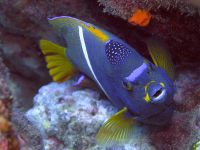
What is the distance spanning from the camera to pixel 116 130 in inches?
84.7

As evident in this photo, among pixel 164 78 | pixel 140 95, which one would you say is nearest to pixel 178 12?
pixel 164 78

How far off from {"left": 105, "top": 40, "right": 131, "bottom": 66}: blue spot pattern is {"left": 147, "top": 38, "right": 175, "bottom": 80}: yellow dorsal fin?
1.75ft

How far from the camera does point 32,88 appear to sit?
191 inches

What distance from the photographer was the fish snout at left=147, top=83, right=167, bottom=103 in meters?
1.62

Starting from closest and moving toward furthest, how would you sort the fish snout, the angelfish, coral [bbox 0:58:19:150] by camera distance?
1. coral [bbox 0:58:19:150]
2. the fish snout
3. the angelfish

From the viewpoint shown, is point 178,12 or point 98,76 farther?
point 98,76

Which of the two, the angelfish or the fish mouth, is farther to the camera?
the fish mouth

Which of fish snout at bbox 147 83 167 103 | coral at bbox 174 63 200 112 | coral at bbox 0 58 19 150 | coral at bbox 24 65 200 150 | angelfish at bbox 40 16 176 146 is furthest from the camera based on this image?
coral at bbox 174 63 200 112

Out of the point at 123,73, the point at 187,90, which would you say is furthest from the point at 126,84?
the point at 187,90

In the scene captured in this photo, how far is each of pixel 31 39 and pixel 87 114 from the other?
8.22ft

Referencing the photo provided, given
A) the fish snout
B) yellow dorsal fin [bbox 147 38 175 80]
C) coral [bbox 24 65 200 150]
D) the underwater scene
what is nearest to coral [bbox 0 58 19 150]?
the underwater scene

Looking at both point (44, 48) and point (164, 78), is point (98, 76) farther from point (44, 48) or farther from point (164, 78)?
point (44, 48)

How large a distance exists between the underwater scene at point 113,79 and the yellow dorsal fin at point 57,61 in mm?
19

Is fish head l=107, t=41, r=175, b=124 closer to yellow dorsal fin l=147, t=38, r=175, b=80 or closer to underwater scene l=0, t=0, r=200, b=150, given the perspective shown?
underwater scene l=0, t=0, r=200, b=150
